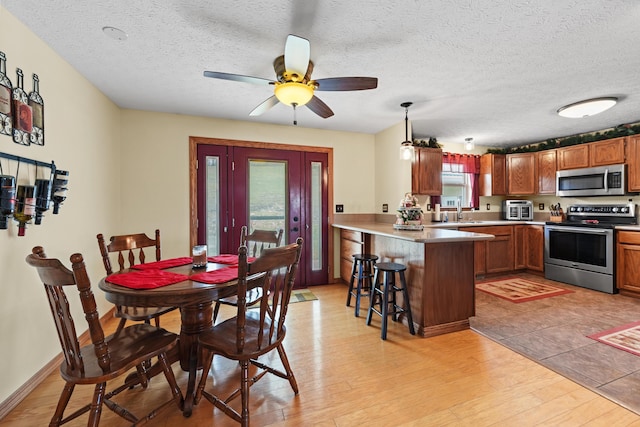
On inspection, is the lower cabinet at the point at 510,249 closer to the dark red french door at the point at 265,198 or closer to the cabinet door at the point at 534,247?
the cabinet door at the point at 534,247

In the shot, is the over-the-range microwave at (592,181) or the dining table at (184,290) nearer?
the dining table at (184,290)

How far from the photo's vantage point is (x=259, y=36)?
6.37 feet

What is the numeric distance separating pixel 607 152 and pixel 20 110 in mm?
6286

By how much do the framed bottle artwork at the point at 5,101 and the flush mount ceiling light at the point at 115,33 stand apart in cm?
57

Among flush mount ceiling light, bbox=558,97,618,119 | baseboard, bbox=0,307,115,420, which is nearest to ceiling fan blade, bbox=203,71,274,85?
baseboard, bbox=0,307,115,420

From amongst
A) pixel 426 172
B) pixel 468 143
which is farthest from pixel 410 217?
pixel 468 143

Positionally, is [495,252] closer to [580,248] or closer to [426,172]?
[580,248]

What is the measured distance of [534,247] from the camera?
181 inches

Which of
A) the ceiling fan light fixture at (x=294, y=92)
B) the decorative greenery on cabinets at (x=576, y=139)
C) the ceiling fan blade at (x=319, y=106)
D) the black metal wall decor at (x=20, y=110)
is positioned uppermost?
the decorative greenery on cabinets at (x=576, y=139)

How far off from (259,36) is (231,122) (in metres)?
1.97

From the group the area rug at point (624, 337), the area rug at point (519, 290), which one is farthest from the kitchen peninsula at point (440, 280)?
the area rug at point (519, 290)

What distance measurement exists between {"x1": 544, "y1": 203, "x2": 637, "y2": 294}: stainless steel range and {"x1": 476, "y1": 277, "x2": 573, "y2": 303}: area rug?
39 cm

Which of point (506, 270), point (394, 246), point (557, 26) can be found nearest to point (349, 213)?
point (394, 246)

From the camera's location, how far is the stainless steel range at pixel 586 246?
145 inches
